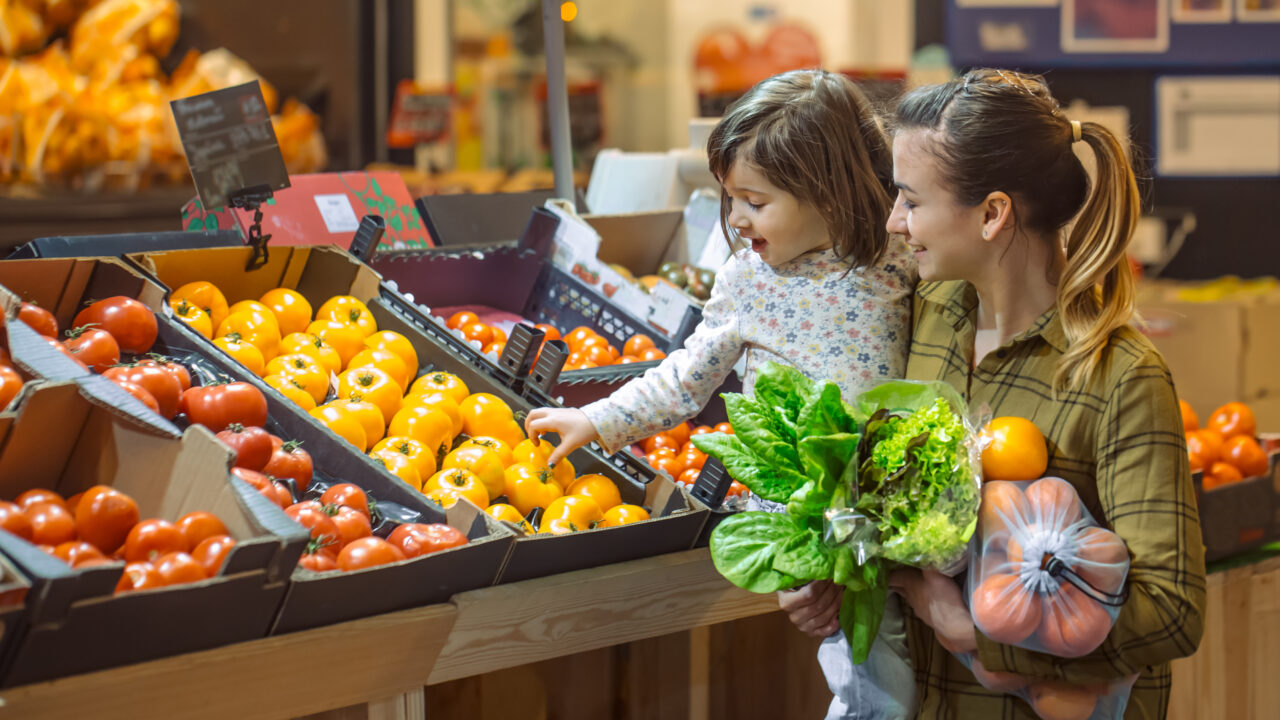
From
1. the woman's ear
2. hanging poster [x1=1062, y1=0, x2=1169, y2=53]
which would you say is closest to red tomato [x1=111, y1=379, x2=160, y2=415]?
the woman's ear

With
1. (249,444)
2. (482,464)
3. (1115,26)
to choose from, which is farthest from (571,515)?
(1115,26)

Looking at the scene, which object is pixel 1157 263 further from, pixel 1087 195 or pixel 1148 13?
pixel 1087 195

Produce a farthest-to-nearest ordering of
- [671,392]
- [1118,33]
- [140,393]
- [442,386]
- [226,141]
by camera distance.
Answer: [1118,33] < [226,141] < [442,386] < [671,392] < [140,393]

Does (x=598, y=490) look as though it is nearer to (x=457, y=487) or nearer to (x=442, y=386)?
(x=457, y=487)

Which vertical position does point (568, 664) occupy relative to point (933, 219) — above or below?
below

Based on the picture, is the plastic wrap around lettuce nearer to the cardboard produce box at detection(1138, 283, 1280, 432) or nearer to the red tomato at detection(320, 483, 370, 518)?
the red tomato at detection(320, 483, 370, 518)

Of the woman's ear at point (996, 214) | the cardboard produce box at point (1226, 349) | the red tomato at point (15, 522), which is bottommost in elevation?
the cardboard produce box at point (1226, 349)

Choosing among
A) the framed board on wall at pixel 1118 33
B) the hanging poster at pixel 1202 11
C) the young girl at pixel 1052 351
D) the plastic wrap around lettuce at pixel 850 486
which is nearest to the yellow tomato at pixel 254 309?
the plastic wrap around lettuce at pixel 850 486

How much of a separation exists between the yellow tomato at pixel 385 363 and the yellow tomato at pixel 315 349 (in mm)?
30

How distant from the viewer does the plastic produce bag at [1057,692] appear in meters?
1.42

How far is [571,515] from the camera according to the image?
72.6 inches

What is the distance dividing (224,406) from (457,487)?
0.38m

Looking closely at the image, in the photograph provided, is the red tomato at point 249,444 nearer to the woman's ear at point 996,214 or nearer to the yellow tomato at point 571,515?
the yellow tomato at point 571,515

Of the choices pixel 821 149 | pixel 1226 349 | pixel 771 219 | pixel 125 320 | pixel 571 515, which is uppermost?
pixel 821 149
